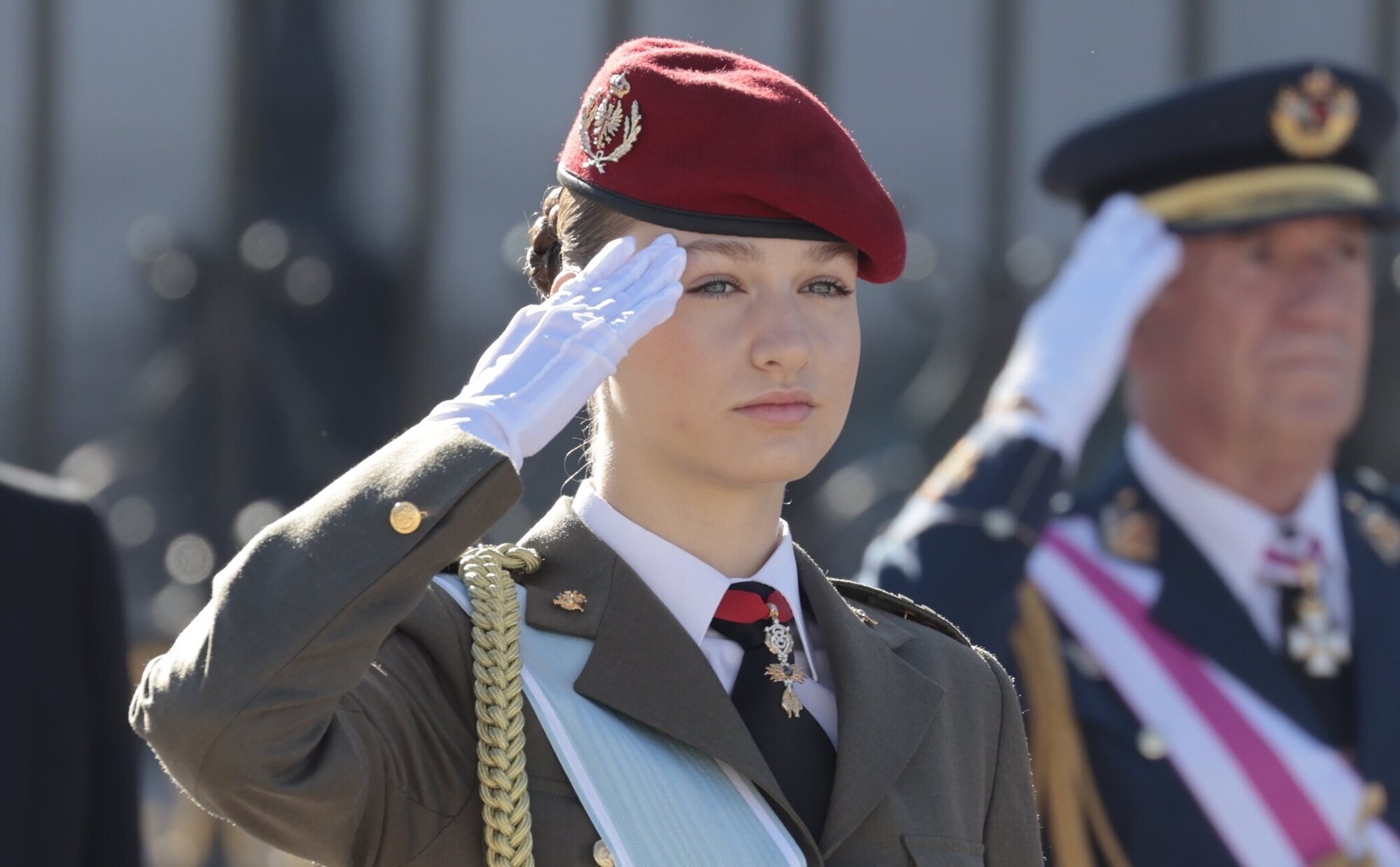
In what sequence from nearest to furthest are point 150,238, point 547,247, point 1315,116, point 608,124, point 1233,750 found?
1. point 608,124
2. point 547,247
3. point 1233,750
4. point 1315,116
5. point 150,238

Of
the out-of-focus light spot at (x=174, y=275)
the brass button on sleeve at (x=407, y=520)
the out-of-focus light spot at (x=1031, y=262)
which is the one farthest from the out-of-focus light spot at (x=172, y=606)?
the brass button on sleeve at (x=407, y=520)

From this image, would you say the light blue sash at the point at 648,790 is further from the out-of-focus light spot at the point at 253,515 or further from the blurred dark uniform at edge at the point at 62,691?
the out-of-focus light spot at the point at 253,515

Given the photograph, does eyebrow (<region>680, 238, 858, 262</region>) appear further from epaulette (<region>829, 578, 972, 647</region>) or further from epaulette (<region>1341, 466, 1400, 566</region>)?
epaulette (<region>1341, 466, 1400, 566</region>)

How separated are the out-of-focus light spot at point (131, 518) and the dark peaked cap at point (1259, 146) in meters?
1.98

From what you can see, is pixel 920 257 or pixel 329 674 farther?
pixel 920 257

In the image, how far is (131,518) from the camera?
411 cm

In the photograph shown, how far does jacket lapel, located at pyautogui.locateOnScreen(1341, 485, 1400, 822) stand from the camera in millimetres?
3266

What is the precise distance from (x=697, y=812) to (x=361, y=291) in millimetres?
2707

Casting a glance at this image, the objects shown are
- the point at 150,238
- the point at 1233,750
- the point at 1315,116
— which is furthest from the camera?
the point at 150,238

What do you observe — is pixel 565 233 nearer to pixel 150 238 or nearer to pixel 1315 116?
pixel 1315 116

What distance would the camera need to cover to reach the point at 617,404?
5.90 ft

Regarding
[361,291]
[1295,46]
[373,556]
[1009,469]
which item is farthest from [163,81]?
[373,556]

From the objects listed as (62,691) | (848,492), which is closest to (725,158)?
(62,691)

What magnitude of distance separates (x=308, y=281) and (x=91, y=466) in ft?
1.86
